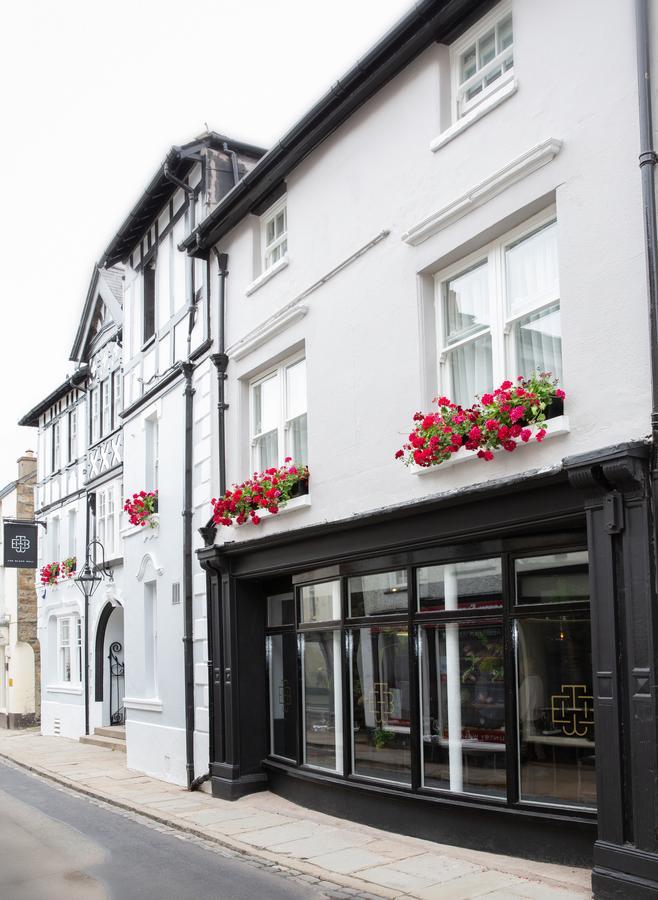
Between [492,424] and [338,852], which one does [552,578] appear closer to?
[492,424]

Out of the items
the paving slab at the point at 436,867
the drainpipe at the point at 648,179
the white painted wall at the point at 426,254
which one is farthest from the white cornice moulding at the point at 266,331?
the paving slab at the point at 436,867

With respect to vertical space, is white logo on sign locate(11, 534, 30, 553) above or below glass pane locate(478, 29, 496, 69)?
below

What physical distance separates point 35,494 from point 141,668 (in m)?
16.5

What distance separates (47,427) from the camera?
103 ft

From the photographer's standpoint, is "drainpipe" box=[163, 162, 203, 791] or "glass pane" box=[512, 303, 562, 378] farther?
"drainpipe" box=[163, 162, 203, 791]

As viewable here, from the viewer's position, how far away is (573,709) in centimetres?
877

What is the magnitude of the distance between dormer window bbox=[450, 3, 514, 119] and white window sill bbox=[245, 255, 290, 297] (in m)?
3.71

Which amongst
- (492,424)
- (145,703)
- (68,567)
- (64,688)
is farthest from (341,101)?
(64,688)

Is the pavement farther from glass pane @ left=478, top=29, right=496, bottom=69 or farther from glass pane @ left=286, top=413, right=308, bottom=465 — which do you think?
glass pane @ left=478, top=29, right=496, bottom=69

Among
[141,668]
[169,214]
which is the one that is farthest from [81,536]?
[169,214]

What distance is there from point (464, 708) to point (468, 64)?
21.4ft

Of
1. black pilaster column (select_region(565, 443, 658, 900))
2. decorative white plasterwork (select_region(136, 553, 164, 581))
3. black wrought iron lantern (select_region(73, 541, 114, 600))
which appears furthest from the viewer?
black wrought iron lantern (select_region(73, 541, 114, 600))

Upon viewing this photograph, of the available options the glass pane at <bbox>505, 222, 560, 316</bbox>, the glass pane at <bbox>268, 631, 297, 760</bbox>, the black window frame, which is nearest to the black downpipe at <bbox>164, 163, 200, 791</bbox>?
the glass pane at <bbox>268, 631, 297, 760</bbox>

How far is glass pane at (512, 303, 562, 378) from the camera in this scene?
894 centimetres
